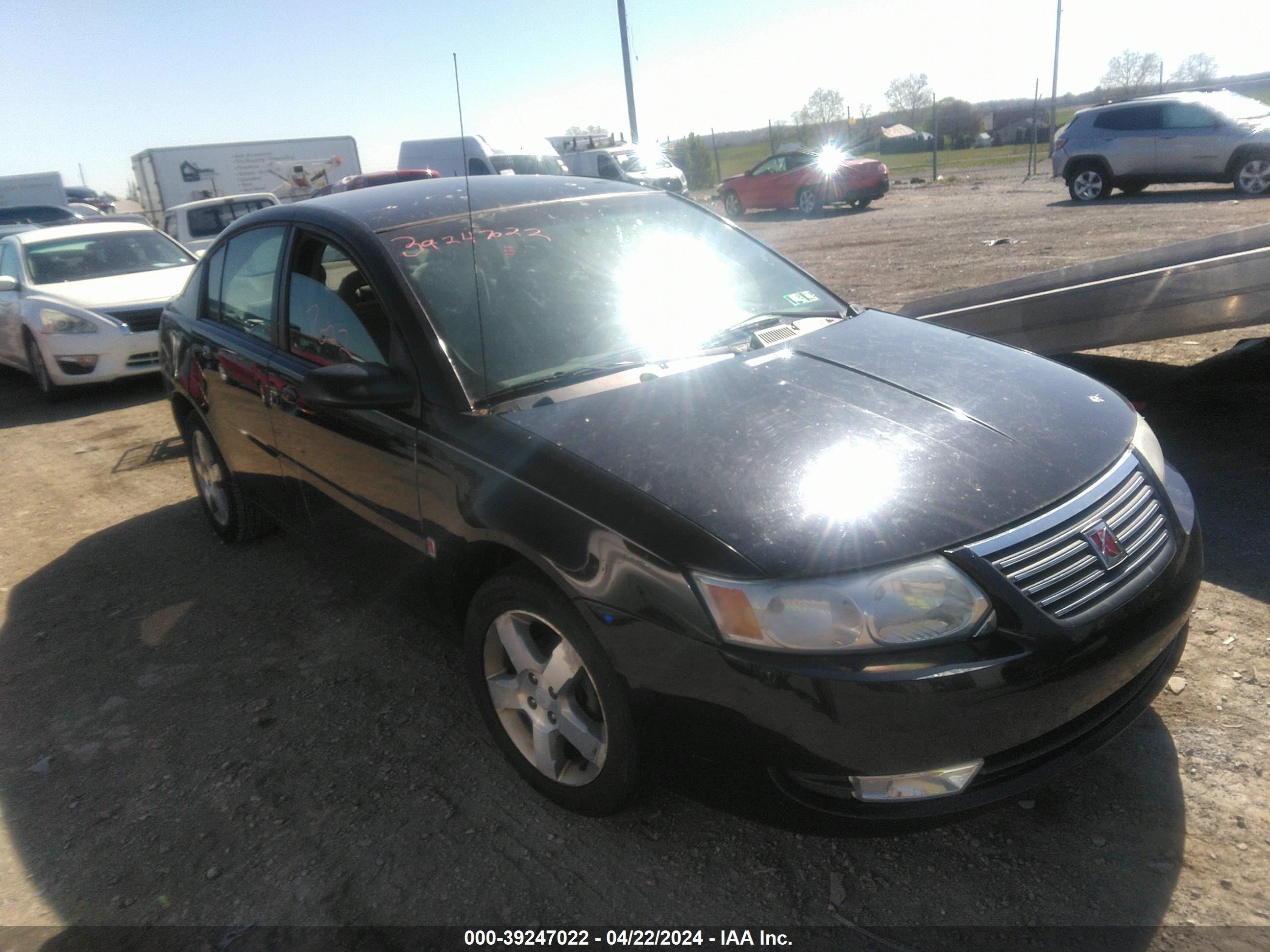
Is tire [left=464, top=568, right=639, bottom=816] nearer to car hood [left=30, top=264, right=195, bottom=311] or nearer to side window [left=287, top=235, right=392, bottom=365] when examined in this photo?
side window [left=287, top=235, right=392, bottom=365]

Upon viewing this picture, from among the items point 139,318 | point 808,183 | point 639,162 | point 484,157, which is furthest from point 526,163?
point 139,318

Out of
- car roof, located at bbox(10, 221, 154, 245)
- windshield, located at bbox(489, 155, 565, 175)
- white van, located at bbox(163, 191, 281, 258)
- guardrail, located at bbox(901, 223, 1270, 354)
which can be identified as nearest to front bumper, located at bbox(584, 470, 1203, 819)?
guardrail, located at bbox(901, 223, 1270, 354)

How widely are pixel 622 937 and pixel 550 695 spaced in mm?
610

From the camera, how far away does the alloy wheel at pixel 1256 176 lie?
49.1 ft

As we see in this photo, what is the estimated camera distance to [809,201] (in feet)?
71.5

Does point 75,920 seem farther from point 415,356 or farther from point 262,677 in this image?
point 415,356

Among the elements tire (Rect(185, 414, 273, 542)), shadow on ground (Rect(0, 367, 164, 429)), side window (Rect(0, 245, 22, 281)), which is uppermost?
side window (Rect(0, 245, 22, 281))

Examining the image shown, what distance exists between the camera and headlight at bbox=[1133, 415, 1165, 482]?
8.59ft

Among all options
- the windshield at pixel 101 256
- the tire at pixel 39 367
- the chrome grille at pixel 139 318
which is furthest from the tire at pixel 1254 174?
the tire at pixel 39 367

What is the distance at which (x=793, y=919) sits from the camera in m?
2.25

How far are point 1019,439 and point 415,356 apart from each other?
1.71 m

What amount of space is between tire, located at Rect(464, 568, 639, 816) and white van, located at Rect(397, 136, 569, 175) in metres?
18.0

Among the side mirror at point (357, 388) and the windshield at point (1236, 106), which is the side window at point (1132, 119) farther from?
the side mirror at point (357, 388)

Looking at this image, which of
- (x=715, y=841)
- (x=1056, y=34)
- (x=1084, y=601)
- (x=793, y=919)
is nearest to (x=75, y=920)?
(x=715, y=841)
